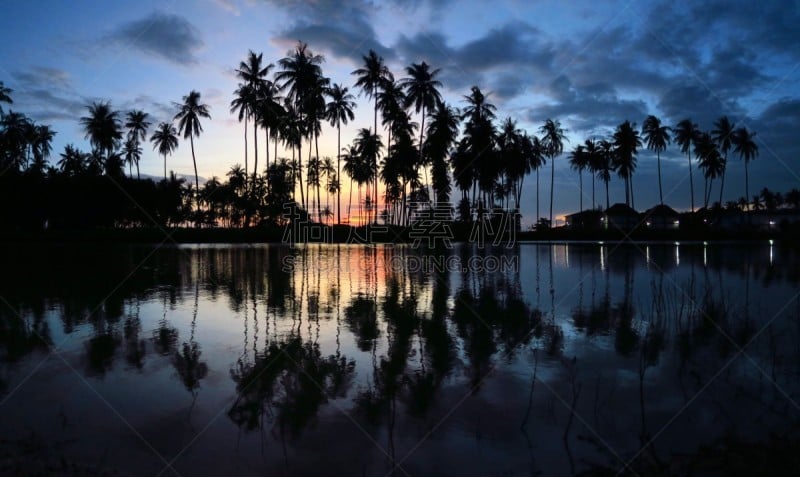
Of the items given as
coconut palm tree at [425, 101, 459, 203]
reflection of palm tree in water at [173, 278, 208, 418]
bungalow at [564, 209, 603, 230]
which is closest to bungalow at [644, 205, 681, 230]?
bungalow at [564, 209, 603, 230]

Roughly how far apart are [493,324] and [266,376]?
16.0ft

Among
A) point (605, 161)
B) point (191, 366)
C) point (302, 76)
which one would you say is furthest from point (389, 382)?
point (605, 161)

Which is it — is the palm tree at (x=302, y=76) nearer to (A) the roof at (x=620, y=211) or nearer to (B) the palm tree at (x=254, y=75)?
(B) the palm tree at (x=254, y=75)

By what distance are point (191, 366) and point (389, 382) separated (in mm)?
2993

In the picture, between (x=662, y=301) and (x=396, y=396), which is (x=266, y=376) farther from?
(x=662, y=301)

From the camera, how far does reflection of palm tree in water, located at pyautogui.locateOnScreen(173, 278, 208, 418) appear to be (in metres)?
6.47

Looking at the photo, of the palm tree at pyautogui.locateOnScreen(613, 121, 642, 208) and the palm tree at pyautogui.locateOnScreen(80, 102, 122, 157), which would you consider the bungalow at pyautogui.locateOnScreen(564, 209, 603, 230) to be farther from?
the palm tree at pyautogui.locateOnScreen(80, 102, 122, 157)

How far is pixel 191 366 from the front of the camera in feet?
24.0

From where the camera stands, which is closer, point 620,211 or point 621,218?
point 621,218

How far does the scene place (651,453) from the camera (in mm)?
4562

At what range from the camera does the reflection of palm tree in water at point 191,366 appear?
255 inches

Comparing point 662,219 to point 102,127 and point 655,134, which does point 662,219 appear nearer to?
point 655,134

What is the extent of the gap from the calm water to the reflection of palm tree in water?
44 mm

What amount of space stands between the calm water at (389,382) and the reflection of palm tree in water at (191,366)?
4cm
